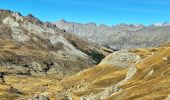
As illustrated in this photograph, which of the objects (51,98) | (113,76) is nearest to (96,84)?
(113,76)

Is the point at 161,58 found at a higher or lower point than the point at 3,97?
higher

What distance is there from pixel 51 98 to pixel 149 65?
42.7 meters

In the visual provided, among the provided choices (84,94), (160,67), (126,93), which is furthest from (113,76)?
(126,93)

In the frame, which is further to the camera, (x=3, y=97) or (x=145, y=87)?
(x=3, y=97)

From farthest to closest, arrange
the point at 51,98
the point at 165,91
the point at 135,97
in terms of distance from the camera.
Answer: the point at 51,98 < the point at 135,97 < the point at 165,91

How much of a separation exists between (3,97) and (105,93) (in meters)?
84.1

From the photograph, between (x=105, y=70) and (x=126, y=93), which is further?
(x=105, y=70)

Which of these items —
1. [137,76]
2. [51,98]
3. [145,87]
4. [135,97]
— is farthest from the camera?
[51,98]

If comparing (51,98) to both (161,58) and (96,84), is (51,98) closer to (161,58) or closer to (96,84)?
(96,84)

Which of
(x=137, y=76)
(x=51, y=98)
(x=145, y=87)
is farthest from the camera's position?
(x=51, y=98)

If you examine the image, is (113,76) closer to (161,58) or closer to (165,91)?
(161,58)

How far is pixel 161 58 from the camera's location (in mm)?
143875

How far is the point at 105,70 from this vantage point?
19812cm

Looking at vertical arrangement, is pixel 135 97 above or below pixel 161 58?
below
